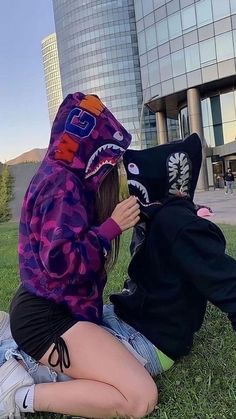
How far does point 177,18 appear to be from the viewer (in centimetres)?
3722

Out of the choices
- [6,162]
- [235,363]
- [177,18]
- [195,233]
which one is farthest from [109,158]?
[177,18]

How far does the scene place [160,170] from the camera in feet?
7.96

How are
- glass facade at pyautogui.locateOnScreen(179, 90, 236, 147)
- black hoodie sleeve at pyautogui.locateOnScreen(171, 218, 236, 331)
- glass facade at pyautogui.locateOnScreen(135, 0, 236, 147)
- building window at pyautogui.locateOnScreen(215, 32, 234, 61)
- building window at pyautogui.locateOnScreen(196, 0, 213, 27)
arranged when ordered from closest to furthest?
black hoodie sleeve at pyautogui.locateOnScreen(171, 218, 236, 331), building window at pyautogui.locateOnScreen(215, 32, 234, 61), glass facade at pyautogui.locateOnScreen(135, 0, 236, 147), building window at pyautogui.locateOnScreen(196, 0, 213, 27), glass facade at pyautogui.locateOnScreen(179, 90, 236, 147)

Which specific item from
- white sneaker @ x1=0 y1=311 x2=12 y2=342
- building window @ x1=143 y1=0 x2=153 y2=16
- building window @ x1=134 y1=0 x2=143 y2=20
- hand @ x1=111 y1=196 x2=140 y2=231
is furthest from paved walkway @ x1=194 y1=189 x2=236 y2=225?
building window @ x1=134 y1=0 x2=143 y2=20

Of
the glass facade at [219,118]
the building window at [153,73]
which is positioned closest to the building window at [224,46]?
the glass facade at [219,118]

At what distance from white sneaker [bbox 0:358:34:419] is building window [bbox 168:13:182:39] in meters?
37.5

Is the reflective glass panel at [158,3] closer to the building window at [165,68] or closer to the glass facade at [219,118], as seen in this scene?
the building window at [165,68]

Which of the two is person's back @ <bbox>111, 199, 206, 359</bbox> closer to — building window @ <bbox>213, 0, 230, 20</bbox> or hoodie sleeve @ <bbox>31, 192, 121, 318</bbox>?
hoodie sleeve @ <bbox>31, 192, 121, 318</bbox>

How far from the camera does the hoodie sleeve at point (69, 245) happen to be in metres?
2.22

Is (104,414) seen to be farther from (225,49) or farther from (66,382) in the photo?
(225,49)

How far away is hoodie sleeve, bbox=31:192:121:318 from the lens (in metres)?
2.22

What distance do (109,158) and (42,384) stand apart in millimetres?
1072

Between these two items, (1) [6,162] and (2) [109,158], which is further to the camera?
(1) [6,162]

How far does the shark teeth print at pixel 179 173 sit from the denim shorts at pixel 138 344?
72 centimetres
